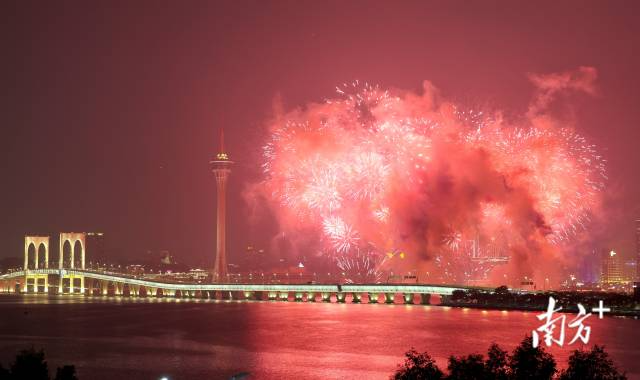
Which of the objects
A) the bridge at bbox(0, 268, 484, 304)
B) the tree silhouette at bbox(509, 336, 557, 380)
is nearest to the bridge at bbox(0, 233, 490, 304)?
the bridge at bbox(0, 268, 484, 304)

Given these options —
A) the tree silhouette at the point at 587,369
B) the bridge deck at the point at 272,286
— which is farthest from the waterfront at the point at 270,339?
the tree silhouette at the point at 587,369

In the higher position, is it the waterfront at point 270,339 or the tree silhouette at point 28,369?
the tree silhouette at point 28,369

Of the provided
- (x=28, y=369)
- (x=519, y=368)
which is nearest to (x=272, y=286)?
(x=28, y=369)

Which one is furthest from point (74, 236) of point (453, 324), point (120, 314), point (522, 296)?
point (453, 324)

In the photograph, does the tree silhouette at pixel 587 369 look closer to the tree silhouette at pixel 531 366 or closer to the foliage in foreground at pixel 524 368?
the foliage in foreground at pixel 524 368

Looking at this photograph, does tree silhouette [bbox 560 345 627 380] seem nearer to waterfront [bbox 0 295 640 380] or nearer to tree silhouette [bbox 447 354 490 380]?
tree silhouette [bbox 447 354 490 380]

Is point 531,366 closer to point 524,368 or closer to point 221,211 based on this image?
point 524,368
